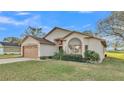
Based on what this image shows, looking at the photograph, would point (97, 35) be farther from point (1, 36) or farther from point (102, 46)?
point (1, 36)

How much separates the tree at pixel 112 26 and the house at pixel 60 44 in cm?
25

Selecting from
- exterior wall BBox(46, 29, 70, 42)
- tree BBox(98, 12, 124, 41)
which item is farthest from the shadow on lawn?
exterior wall BBox(46, 29, 70, 42)

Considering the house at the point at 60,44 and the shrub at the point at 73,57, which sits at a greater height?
the house at the point at 60,44

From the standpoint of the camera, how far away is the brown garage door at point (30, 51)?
746 centimetres

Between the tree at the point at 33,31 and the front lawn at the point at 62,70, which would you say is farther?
the tree at the point at 33,31

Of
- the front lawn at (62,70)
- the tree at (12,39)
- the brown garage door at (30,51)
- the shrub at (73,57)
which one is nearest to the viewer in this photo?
the front lawn at (62,70)

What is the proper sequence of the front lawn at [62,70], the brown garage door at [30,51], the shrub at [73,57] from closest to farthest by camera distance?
the front lawn at [62,70] < the shrub at [73,57] < the brown garage door at [30,51]

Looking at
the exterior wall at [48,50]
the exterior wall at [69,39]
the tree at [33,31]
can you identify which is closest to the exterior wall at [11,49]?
the tree at [33,31]

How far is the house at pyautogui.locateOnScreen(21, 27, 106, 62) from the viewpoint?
7344 millimetres

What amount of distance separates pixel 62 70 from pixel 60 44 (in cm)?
71

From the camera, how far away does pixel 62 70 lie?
282 inches

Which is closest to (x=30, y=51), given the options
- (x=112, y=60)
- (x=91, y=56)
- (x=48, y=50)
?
(x=48, y=50)

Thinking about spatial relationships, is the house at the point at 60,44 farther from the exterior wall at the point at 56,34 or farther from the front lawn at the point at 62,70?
the front lawn at the point at 62,70
